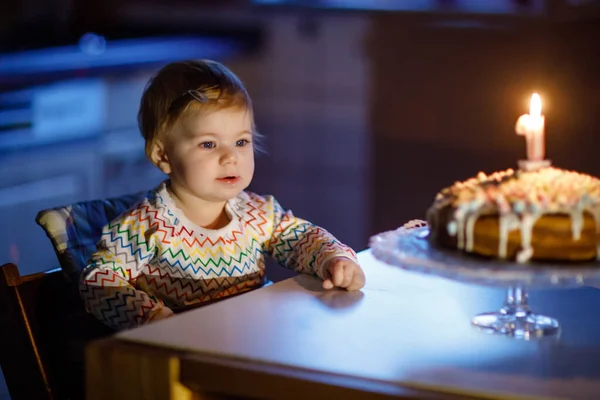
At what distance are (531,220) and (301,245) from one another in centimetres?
63

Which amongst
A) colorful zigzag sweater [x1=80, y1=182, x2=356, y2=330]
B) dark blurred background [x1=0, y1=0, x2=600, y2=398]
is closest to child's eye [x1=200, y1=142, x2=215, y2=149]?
colorful zigzag sweater [x1=80, y1=182, x2=356, y2=330]

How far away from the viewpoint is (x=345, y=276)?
1.51 meters

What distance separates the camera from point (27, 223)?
340cm

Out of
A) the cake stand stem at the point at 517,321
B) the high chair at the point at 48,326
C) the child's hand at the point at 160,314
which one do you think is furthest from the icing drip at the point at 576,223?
the high chair at the point at 48,326

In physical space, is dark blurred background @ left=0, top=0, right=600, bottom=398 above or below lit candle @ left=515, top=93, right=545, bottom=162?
above

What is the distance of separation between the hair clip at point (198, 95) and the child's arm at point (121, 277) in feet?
0.73

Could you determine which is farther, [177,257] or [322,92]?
[322,92]

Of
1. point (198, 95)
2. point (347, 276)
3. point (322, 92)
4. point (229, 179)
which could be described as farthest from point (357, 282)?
point (322, 92)

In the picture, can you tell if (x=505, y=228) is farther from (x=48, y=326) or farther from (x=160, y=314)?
(x=48, y=326)

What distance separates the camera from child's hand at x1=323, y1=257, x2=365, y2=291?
1.51 metres

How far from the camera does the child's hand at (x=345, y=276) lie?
151cm

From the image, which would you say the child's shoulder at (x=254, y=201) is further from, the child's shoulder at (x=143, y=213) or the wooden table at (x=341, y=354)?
the wooden table at (x=341, y=354)

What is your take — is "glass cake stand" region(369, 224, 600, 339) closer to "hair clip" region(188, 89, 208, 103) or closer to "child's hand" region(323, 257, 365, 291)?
"child's hand" region(323, 257, 365, 291)

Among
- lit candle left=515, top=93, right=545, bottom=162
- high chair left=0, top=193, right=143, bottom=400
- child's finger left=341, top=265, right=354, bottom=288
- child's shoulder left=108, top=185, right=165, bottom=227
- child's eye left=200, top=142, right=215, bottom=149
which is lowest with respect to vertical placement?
high chair left=0, top=193, right=143, bottom=400
